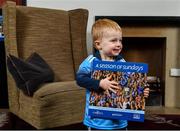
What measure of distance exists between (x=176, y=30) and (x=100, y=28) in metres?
2.32

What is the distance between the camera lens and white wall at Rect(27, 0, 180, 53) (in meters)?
3.45

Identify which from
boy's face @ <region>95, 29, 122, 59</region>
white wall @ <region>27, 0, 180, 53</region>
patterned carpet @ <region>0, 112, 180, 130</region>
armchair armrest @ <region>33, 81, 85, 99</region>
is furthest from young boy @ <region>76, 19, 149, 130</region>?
white wall @ <region>27, 0, 180, 53</region>

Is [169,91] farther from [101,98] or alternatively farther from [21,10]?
[101,98]

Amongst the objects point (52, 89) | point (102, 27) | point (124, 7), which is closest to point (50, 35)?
point (52, 89)

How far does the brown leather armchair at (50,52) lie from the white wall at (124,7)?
45 cm

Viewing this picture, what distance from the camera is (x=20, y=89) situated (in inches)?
94.0

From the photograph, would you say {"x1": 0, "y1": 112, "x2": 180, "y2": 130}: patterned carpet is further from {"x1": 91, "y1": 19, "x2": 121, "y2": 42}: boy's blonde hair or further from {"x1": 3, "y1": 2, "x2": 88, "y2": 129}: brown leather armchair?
{"x1": 91, "y1": 19, "x2": 121, "y2": 42}: boy's blonde hair

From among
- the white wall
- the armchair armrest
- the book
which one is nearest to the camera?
the book

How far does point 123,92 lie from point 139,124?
150 cm

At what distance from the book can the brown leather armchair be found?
951 millimetres

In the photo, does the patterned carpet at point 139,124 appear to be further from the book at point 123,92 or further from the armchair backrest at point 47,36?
the book at point 123,92

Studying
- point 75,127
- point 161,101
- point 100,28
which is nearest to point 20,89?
point 75,127

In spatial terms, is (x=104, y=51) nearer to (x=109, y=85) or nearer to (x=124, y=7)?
(x=109, y=85)

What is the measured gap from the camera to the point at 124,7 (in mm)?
3479
